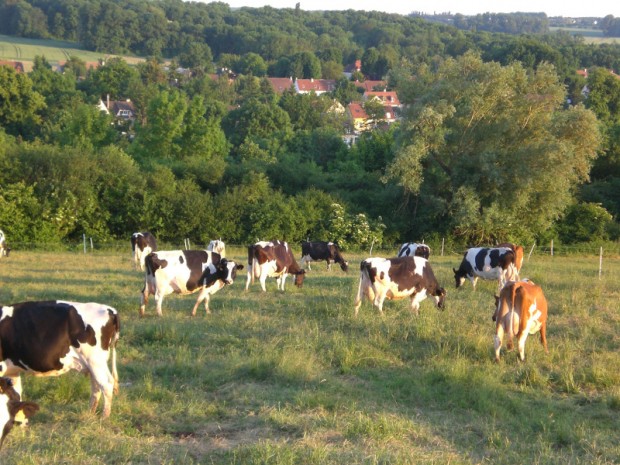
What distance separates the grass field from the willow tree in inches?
764

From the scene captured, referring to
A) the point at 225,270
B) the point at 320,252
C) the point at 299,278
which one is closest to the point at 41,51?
the point at 320,252

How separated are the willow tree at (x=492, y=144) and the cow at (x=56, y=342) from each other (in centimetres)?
2698

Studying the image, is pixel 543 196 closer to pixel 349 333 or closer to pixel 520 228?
pixel 520 228

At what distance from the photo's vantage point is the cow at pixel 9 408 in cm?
740

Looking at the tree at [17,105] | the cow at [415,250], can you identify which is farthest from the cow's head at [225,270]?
the tree at [17,105]

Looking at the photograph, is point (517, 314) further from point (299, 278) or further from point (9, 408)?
point (299, 278)

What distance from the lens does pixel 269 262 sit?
1867 cm

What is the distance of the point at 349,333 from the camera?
517 inches

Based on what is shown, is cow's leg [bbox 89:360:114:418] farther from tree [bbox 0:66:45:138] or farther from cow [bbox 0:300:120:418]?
tree [bbox 0:66:45:138]

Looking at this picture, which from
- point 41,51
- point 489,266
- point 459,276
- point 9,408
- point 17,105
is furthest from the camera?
point 41,51

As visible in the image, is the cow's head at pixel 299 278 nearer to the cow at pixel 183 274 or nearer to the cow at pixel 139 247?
the cow at pixel 183 274

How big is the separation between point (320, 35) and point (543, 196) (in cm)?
16941

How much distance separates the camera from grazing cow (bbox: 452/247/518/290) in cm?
1875

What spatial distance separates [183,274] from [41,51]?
139209 mm
